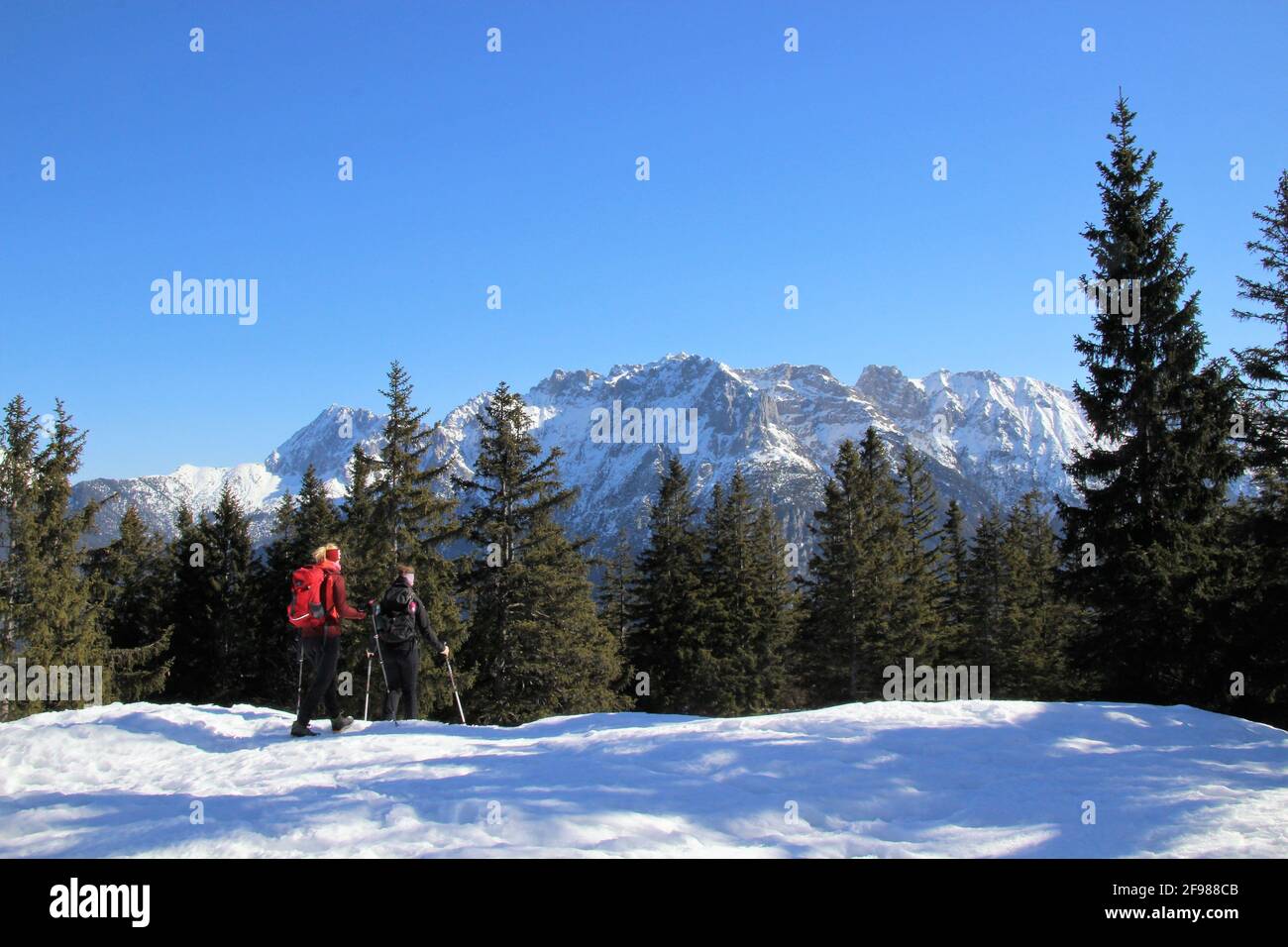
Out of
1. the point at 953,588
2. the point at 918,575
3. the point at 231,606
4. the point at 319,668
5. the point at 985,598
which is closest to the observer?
the point at 319,668

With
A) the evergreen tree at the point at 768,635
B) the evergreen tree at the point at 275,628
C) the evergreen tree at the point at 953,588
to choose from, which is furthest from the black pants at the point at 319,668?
the evergreen tree at the point at 953,588

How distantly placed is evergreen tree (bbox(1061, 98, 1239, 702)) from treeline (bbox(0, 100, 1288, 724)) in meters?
0.06

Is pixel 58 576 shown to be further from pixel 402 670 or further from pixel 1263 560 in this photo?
pixel 1263 560

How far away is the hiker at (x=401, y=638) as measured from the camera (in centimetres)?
1165

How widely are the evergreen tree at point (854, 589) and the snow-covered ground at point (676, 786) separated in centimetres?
2511

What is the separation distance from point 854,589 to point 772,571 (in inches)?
314

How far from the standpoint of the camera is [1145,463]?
1958 cm

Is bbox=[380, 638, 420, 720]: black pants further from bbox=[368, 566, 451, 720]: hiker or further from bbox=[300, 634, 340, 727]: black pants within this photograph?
bbox=[300, 634, 340, 727]: black pants

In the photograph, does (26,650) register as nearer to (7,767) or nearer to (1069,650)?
(7,767)

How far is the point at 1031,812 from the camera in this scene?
6676 mm

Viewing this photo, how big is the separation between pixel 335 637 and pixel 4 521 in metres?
23.5

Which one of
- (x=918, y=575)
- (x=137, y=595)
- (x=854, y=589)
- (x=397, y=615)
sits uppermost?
(x=397, y=615)

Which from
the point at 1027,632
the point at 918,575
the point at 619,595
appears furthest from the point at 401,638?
the point at 619,595
